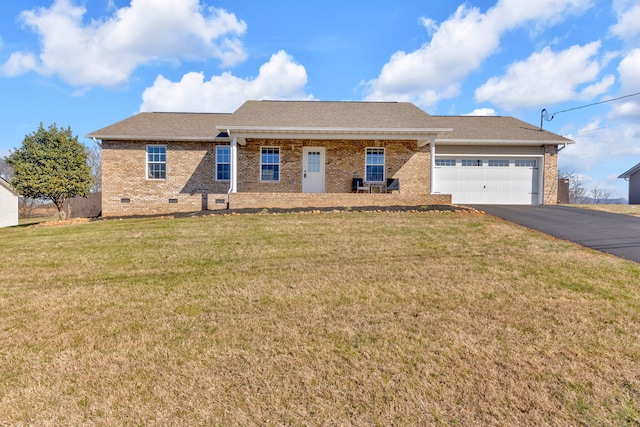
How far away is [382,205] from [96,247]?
30.3 ft

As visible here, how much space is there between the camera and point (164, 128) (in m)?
16.3

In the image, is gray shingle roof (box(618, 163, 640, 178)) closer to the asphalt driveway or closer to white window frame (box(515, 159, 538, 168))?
white window frame (box(515, 159, 538, 168))

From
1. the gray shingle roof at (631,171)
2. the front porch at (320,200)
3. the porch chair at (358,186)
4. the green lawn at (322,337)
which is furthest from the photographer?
the gray shingle roof at (631,171)

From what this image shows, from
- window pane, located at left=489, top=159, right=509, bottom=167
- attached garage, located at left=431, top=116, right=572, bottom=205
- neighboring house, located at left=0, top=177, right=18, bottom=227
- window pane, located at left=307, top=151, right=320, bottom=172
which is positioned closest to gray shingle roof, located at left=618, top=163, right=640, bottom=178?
attached garage, located at left=431, top=116, right=572, bottom=205

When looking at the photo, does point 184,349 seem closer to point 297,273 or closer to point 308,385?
point 308,385

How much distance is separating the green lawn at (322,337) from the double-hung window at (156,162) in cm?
966

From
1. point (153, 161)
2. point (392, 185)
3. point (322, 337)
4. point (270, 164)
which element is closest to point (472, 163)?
point (392, 185)

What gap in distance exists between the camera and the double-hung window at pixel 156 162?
16.0 m

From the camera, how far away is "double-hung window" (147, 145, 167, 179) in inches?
630

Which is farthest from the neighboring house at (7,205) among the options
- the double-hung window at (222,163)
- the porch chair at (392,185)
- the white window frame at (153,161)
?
the porch chair at (392,185)

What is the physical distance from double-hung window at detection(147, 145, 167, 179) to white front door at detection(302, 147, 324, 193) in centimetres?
679

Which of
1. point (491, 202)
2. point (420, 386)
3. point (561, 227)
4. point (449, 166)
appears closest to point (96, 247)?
point (420, 386)

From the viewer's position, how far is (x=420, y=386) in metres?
2.86

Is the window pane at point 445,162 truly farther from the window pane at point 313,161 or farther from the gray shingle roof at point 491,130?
the window pane at point 313,161
